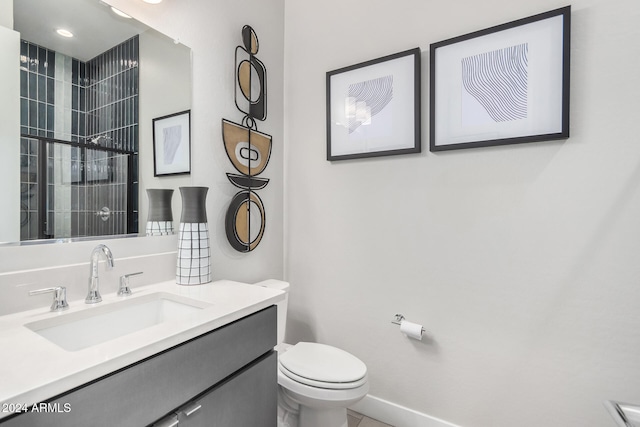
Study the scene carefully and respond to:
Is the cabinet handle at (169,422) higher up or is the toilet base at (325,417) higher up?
the cabinet handle at (169,422)

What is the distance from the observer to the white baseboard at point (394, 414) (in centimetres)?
157

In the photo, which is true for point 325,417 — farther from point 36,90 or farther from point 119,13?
point 119,13

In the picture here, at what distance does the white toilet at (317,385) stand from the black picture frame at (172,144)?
1.04 m

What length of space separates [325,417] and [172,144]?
1.45 meters

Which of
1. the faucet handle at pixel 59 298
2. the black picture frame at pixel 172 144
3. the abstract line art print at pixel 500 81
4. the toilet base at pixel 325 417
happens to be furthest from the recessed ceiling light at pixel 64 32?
the toilet base at pixel 325 417

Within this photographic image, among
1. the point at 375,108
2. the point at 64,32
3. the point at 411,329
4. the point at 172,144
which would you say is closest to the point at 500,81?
the point at 375,108

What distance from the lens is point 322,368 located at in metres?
1.39

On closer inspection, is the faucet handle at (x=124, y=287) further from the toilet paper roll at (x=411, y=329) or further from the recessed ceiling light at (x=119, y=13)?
the toilet paper roll at (x=411, y=329)

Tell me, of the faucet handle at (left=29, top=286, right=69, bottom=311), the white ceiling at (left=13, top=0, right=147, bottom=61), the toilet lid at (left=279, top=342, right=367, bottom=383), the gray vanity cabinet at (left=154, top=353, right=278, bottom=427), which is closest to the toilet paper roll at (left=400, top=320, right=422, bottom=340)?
the toilet lid at (left=279, top=342, right=367, bottom=383)

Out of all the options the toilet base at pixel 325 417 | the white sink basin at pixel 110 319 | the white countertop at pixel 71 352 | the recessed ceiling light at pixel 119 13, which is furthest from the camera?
the toilet base at pixel 325 417

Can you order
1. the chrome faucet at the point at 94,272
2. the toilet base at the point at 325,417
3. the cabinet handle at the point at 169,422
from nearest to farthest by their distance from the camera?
1. the cabinet handle at the point at 169,422
2. the chrome faucet at the point at 94,272
3. the toilet base at the point at 325,417

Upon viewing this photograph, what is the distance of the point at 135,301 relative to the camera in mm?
1119

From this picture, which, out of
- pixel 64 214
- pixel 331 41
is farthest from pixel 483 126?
pixel 64 214

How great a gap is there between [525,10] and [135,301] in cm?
203
